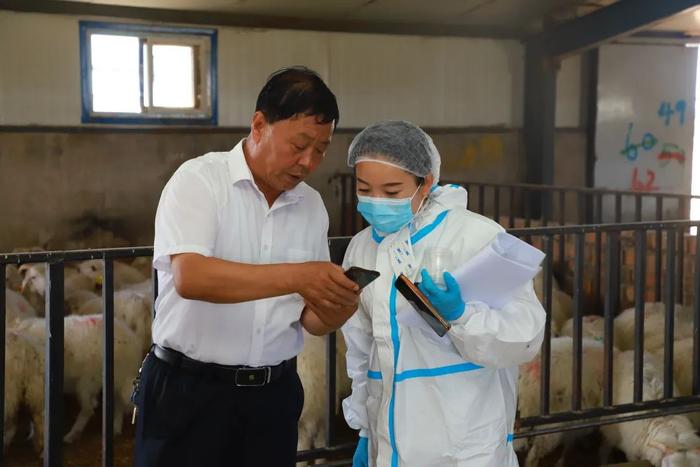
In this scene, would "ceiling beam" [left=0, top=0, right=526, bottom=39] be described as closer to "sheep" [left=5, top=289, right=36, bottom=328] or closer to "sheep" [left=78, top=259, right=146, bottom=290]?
"sheep" [left=78, top=259, right=146, bottom=290]

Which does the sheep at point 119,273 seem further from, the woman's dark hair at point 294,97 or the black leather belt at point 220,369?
the woman's dark hair at point 294,97

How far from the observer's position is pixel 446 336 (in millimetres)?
2338

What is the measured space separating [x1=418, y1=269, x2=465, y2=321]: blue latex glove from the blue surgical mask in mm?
172

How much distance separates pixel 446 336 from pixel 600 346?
125 inches

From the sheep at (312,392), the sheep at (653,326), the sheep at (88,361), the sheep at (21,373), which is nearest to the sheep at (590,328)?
the sheep at (653,326)

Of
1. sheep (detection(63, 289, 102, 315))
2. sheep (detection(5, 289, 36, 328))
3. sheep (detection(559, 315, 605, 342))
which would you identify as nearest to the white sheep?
sheep (detection(5, 289, 36, 328))

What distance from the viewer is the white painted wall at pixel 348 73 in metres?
9.19

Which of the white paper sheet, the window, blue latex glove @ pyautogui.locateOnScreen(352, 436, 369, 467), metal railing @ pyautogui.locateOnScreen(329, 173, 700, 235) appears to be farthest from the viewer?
metal railing @ pyautogui.locateOnScreen(329, 173, 700, 235)

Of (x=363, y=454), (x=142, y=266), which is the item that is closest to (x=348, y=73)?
(x=142, y=266)

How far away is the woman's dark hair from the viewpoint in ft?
6.79

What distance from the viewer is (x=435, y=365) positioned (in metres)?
2.32

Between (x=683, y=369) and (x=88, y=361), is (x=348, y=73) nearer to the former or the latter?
(x=88, y=361)

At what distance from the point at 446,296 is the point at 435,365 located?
0.84ft

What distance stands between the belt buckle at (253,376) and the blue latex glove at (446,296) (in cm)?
45
